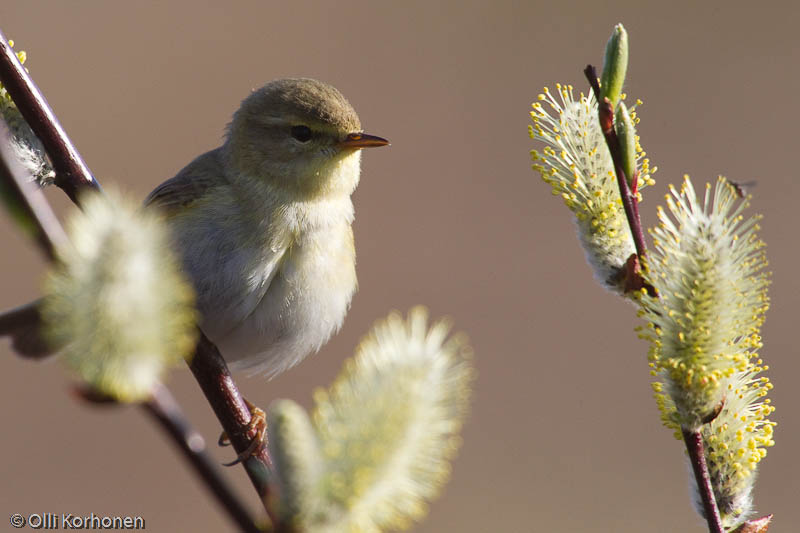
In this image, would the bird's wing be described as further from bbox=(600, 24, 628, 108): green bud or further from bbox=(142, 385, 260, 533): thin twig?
Answer: bbox=(142, 385, 260, 533): thin twig

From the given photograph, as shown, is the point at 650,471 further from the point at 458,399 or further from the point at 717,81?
the point at 458,399

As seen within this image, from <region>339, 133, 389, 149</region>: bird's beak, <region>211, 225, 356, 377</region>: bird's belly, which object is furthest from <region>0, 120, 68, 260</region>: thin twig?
<region>339, 133, 389, 149</region>: bird's beak

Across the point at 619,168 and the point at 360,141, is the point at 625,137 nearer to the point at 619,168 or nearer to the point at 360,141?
the point at 619,168

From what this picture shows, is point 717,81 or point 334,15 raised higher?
point 334,15

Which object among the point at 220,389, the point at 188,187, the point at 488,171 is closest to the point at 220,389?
the point at 220,389

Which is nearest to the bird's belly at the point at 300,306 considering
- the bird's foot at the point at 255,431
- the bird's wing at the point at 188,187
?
the bird's foot at the point at 255,431

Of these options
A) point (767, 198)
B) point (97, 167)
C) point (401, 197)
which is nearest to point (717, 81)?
point (767, 198)
